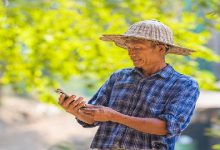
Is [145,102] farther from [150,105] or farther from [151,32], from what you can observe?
[151,32]

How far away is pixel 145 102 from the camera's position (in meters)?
2.36

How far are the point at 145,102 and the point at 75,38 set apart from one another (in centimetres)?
393

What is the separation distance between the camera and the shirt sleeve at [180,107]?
2225 millimetres

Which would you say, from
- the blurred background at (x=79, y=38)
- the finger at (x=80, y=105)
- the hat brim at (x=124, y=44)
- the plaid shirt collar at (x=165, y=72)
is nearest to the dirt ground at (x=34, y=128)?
the blurred background at (x=79, y=38)

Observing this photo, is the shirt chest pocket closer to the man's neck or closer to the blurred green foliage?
the man's neck

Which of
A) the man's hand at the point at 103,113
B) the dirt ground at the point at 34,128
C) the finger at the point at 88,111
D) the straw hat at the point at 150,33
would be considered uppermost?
the dirt ground at the point at 34,128

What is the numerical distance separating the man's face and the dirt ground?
391 inches

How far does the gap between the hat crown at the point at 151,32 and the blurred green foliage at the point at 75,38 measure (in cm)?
309

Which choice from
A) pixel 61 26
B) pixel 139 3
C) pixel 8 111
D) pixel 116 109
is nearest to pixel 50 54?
pixel 61 26

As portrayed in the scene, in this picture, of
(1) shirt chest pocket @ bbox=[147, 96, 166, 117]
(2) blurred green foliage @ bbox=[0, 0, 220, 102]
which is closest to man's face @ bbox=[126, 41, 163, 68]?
(1) shirt chest pocket @ bbox=[147, 96, 166, 117]

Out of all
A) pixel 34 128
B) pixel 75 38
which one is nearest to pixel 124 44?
pixel 75 38

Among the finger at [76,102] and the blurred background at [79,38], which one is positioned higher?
the blurred background at [79,38]

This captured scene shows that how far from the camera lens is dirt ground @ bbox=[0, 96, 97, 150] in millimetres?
13336

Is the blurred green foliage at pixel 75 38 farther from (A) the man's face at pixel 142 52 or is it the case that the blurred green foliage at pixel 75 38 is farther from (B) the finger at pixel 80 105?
(B) the finger at pixel 80 105
